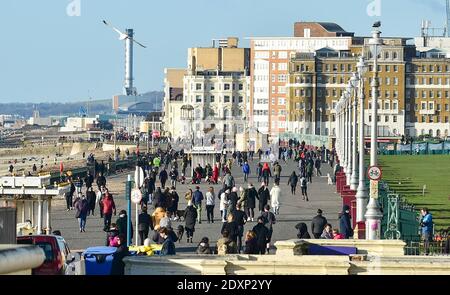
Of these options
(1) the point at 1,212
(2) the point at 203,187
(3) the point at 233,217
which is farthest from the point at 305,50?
(1) the point at 1,212

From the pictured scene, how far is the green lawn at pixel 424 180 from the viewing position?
4866cm

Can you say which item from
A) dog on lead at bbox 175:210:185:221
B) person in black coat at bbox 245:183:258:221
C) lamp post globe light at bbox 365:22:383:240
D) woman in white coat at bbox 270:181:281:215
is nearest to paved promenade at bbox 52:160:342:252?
woman in white coat at bbox 270:181:281:215

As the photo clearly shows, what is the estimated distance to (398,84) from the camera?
16312 cm

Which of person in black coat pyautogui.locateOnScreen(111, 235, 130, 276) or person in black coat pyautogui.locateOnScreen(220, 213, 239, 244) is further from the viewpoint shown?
person in black coat pyautogui.locateOnScreen(220, 213, 239, 244)

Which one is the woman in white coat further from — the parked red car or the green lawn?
the parked red car

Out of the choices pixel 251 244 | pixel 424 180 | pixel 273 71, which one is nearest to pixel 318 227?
pixel 251 244

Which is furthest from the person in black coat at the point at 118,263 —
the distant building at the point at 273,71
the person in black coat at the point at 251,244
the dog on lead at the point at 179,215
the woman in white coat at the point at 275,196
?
the distant building at the point at 273,71

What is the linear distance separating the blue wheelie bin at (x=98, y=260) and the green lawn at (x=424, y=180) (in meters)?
17.1

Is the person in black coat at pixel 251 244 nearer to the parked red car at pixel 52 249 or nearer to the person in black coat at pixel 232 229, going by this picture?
the person in black coat at pixel 232 229

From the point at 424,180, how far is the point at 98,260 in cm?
4906

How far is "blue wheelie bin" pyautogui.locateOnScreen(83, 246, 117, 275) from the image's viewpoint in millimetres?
21781

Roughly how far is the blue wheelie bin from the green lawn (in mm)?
17057
